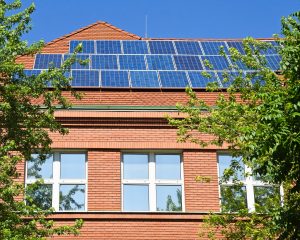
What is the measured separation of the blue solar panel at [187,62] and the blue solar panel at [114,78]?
195 cm

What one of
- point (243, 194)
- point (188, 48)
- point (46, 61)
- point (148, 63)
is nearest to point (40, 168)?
point (46, 61)

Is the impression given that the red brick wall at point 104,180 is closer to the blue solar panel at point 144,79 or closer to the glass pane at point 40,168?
the glass pane at point 40,168

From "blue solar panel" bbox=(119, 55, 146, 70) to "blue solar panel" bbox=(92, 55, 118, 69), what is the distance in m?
0.23

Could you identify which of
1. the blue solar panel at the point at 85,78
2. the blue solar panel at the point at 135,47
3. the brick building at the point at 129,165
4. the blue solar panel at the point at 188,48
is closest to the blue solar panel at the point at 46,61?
the brick building at the point at 129,165

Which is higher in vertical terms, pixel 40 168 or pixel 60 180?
pixel 40 168

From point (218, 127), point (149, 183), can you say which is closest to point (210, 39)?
point (149, 183)

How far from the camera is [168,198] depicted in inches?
758

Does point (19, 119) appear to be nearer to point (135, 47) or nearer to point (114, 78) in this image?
point (114, 78)

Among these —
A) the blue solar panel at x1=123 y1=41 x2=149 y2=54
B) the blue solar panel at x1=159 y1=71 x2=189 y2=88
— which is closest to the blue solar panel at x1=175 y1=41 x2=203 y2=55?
the blue solar panel at x1=123 y1=41 x2=149 y2=54

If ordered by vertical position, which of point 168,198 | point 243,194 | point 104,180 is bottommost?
point 243,194

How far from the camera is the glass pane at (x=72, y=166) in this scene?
19.3m

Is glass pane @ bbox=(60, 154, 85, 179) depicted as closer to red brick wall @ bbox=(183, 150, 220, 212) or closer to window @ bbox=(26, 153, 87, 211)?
window @ bbox=(26, 153, 87, 211)

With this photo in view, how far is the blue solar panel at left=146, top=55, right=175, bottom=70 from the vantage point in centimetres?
2172

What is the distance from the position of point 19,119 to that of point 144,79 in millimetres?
7828
